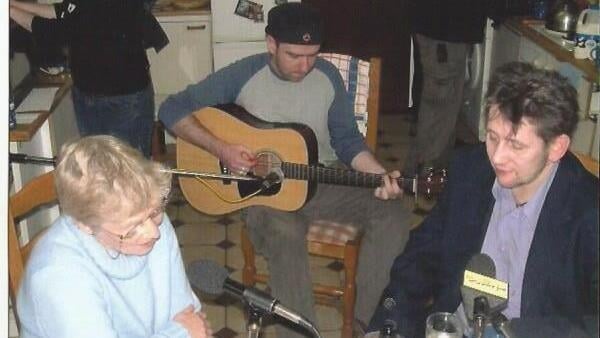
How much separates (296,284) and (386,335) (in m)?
1.09

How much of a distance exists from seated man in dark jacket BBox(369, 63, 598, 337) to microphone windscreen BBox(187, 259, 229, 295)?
33cm

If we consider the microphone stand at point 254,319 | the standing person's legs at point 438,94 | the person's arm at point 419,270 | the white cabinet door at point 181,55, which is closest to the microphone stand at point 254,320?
the microphone stand at point 254,319

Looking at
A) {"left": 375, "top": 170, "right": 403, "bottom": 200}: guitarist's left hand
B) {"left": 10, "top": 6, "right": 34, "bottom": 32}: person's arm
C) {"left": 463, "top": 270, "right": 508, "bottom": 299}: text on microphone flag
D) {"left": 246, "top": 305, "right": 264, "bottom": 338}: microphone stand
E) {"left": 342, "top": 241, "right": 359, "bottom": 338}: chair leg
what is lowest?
{"left": 342, "top": 241, "right": 359, "bottom": 338}: chair leg

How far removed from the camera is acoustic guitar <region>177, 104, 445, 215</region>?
249cm

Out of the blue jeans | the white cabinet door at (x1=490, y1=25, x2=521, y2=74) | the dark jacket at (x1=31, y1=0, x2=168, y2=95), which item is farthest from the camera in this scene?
the white cabinet door at (x1=490, y1=25, x2=521, y2=74)

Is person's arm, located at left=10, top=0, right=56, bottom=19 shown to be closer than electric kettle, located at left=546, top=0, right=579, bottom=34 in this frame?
Yes

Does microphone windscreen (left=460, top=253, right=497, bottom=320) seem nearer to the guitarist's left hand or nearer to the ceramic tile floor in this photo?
the guitarist's left hand

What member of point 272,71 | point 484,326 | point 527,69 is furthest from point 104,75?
point 484,326

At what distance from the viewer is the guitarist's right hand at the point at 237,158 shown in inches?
100

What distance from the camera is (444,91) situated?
3.86 m

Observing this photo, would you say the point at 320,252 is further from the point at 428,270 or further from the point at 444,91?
the point at 444,91

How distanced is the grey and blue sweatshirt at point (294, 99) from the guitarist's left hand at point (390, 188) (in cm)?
17

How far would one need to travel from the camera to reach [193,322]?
5.24 ft

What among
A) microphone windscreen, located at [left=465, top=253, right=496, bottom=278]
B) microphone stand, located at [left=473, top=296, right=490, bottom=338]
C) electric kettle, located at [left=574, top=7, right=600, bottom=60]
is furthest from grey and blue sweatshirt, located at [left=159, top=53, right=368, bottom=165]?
microphone stand, located at [left=473, top=296, right=490, bottom=338]
